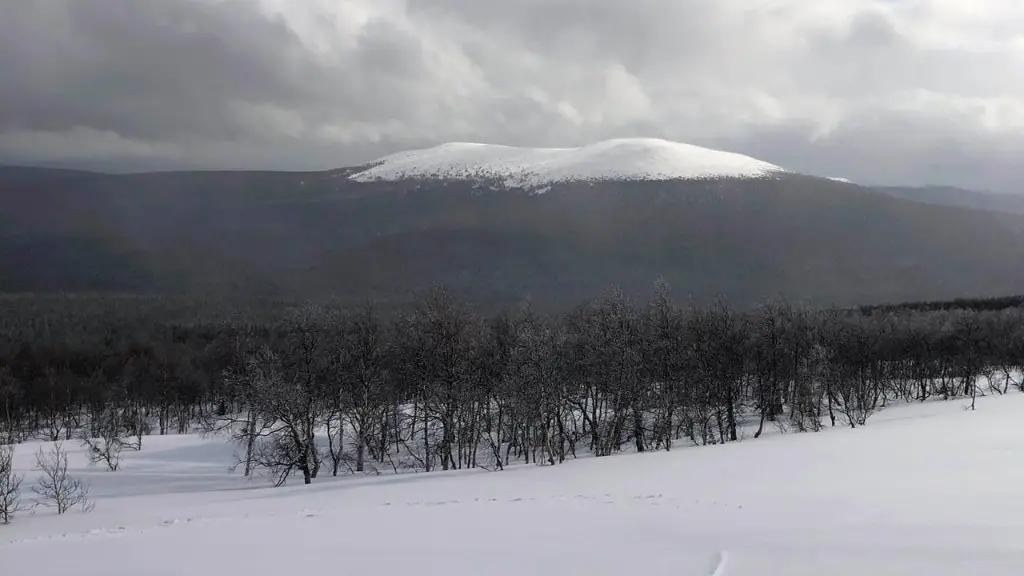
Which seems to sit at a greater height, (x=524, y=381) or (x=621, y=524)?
(x=621, y=524)

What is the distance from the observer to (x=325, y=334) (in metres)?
38.0

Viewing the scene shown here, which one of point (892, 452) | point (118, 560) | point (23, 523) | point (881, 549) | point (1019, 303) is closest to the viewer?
point (881, 549)

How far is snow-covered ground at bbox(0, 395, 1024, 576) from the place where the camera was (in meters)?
11.4

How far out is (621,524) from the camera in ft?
48.6

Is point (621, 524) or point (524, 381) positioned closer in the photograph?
point (621, 524)

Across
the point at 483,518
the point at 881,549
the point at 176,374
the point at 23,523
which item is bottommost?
the point at 176,374

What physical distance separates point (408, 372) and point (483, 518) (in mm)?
24701

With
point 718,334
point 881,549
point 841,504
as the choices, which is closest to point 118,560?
point 881,549

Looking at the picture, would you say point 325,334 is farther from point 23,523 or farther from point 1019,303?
point 1019,303

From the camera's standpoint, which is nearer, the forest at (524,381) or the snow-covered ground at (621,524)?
the snow-covered ground at (621,524)

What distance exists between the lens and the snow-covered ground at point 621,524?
11.4m

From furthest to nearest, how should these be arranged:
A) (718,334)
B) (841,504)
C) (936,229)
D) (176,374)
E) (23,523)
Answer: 1. (936,229)
2. (176,374)
3. (718,334)
4. (23,523)
5. (841,504)

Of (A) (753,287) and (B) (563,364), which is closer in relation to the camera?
(B) (563,364)

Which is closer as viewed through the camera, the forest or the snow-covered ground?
the snow-covered ground
